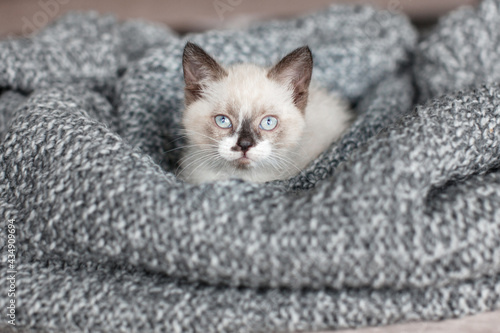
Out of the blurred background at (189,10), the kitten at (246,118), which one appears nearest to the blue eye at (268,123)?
the kitten at (246,118)

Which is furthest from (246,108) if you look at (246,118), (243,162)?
(243,162)

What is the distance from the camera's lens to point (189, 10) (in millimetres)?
2467

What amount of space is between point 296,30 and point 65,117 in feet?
3.50

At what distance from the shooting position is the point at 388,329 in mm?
851

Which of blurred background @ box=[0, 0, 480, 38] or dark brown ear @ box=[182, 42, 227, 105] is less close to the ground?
blurred background @ box=[0, 0, 480, 38]

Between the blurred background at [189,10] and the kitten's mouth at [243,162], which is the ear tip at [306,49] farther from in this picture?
the blurred background at [189,10]

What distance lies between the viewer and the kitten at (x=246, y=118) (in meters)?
1.18

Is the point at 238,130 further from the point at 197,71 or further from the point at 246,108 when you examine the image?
the point at 197,71

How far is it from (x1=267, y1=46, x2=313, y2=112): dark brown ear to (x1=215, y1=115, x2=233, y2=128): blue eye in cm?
17

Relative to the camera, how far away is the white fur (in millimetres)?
1188

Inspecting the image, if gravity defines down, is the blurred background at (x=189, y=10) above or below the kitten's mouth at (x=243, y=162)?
above

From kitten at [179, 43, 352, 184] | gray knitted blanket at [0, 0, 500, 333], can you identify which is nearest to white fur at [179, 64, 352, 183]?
kitten at [179, 43, 352, 184]

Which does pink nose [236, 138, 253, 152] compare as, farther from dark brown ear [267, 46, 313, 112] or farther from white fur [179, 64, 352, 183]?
dark brown ear [267, 46, 313, 112]

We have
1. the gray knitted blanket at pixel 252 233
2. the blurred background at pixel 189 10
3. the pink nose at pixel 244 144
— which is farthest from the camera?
the blurred background at pixel 189 10
